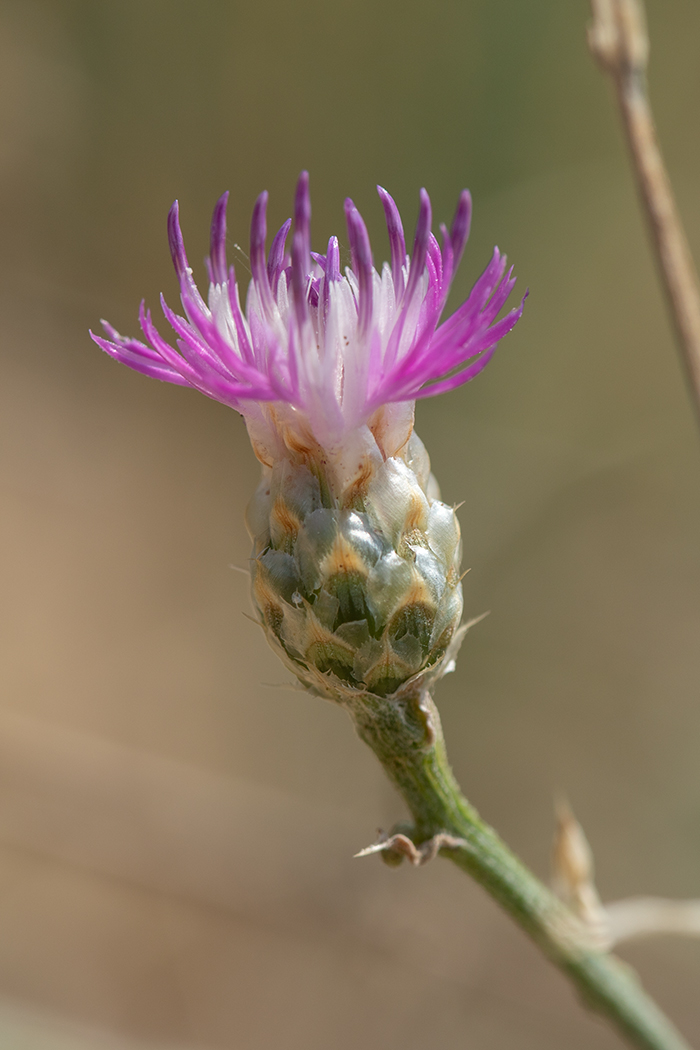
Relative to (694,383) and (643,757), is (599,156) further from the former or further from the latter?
(694,383)

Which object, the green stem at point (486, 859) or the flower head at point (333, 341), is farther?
the green stem at point (486, 859)

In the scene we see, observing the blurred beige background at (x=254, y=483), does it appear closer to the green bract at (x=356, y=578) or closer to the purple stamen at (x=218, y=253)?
the green bract at (x=356, y=578)

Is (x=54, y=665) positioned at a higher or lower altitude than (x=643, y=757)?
higher

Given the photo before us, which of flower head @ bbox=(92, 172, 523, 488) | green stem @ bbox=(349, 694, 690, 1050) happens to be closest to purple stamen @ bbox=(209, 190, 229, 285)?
flower head @ bbox=(92, 172, 523, 488)

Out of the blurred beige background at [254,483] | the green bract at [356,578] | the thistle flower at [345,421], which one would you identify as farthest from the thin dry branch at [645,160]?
the blurred beige background at [254,483]

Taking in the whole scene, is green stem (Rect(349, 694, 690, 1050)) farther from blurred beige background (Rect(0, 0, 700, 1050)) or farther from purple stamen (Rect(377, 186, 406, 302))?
blurred beige background (Rect(0, 0, 700, 1050))

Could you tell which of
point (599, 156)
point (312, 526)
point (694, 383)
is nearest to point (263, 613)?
point (312, 526)
